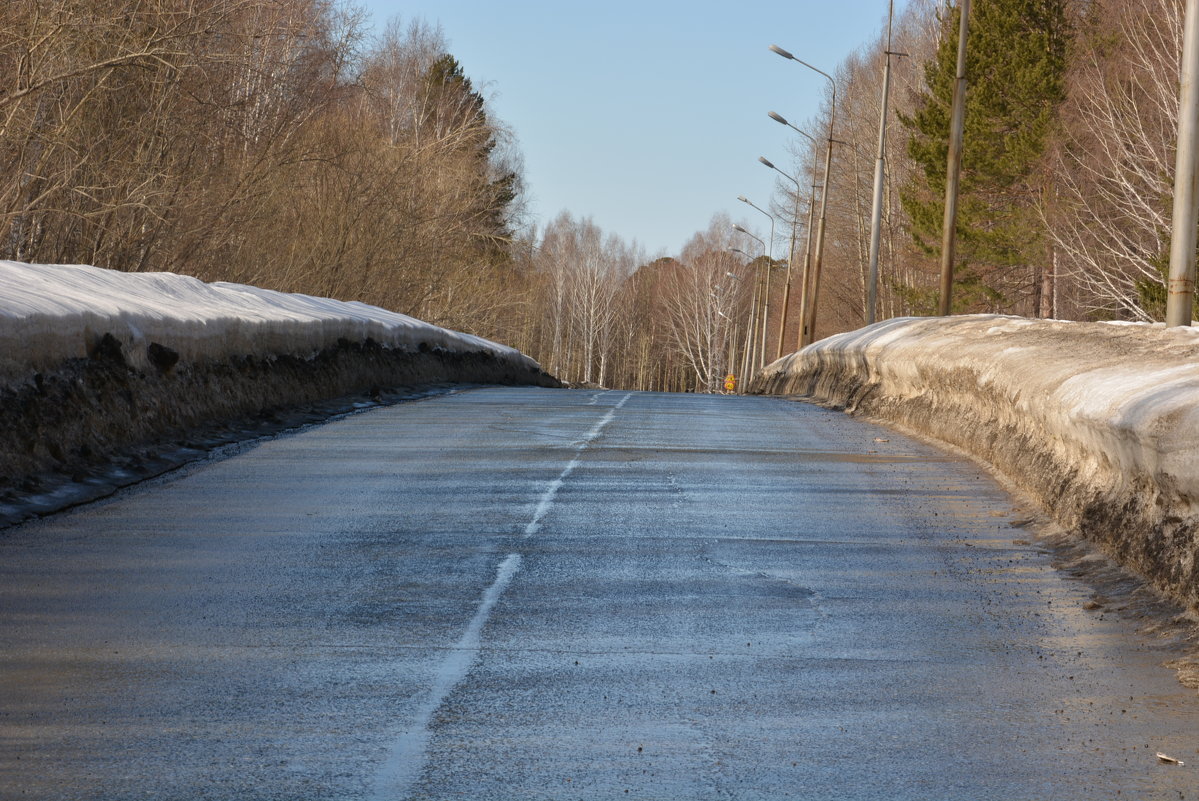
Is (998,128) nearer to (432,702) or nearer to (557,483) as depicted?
(557,483)

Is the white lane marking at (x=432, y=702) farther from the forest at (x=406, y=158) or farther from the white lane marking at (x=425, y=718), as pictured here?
the forest at (x=406, y=158)

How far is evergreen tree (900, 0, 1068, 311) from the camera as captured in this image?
156 ft

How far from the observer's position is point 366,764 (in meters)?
4.61

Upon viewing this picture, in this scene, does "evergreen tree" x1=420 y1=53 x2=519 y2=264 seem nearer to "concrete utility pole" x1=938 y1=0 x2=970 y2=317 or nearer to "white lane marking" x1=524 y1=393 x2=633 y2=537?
"concrete utility pole" x1=938 y1=0 x2=970 y2=317

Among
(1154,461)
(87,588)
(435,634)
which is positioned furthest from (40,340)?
(1154,461)

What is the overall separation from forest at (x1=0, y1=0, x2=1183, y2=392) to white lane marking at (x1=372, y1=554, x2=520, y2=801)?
35.2 ft

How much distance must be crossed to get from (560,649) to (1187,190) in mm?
10293

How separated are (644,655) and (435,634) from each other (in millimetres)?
947

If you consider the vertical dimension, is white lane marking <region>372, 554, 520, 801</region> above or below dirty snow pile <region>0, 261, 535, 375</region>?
below

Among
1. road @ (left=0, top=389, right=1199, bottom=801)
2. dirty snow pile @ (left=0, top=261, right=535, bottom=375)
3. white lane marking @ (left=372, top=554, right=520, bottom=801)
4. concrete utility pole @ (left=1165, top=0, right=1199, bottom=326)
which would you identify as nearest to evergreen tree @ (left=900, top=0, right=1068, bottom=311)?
concrete utility pole @ (left=1165, top=0, right=1199, bottom=326)

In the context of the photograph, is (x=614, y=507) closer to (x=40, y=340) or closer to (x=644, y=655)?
(x=644, y=655)

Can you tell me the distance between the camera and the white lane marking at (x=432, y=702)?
446 cm

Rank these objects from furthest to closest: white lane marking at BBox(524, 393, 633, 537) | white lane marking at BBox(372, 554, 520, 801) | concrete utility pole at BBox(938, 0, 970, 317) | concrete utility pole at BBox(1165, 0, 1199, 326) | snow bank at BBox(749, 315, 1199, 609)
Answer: concrete utility pole at BBox(938, 0, 970, 317) → concrete utility pole at BBox(1165, 0, 1199, 326) → white lane marking at BBox(524, 393, 633, 537) → snow bank at BBox(749, 315, 1199, 609) → white lane marking at BBox(372, 554, 520, 801)

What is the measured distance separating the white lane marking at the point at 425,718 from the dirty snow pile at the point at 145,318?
4.96 m
